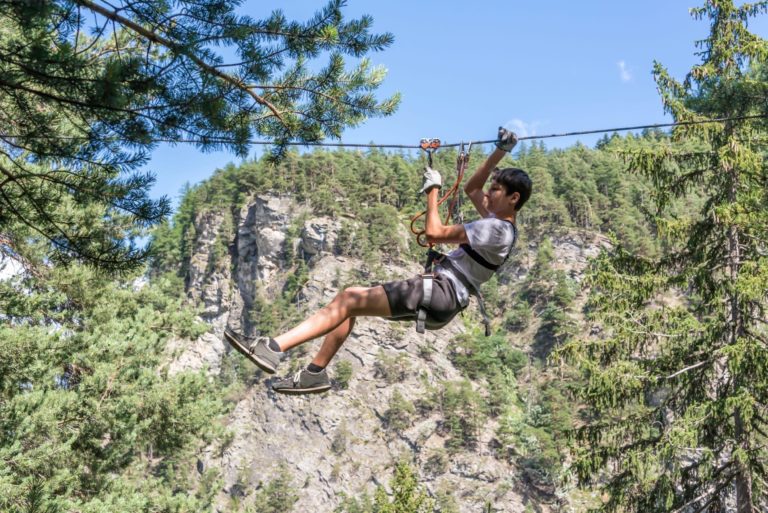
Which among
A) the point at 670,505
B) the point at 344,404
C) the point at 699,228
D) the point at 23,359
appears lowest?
the point at 344,404

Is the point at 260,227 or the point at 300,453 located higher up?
the point at 260,227

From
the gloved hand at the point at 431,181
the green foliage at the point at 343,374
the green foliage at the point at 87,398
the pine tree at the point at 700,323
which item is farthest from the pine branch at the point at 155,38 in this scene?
the green foliage at the point at 343,374

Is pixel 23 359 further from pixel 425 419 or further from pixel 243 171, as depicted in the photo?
pixel 243 171

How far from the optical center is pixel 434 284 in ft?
13.3

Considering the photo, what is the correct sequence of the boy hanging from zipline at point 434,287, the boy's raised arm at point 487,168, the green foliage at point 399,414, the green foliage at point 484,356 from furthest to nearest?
the green foliage at point 484,356, the green foliage at point 399,414, the boy's raised arm at point 487,168, the boy hanging from zipline at point 434,287

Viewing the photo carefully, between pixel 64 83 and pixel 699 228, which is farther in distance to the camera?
pixel 699 228

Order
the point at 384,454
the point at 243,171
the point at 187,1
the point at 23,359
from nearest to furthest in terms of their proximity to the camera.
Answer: the point at 187,1 < the point at 23,359 < the point at 384,454 < the point at 243,171

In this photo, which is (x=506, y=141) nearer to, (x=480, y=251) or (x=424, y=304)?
(x=480, y=251)

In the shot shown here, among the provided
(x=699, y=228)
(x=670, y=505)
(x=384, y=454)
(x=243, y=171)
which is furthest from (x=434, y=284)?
(x=243, y=171)

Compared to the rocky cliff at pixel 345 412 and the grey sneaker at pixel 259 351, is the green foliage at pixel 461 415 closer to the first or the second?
the rocky cliff at pixel 345 412

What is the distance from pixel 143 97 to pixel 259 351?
6.17 ft

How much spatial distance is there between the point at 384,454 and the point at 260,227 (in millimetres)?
38255

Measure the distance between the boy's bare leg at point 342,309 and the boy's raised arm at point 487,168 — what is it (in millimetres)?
879

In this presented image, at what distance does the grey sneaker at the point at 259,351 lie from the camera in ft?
12.6
